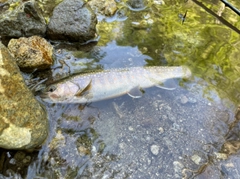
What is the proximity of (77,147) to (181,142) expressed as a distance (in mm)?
1469

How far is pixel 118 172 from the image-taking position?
324 centimetres

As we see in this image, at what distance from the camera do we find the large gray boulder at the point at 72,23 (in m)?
5.05

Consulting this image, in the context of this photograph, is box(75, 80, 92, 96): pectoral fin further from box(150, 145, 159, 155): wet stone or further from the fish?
box(150, 145, 159, 155): wet stone

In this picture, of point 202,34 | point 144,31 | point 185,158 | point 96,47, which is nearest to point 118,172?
point 185,158

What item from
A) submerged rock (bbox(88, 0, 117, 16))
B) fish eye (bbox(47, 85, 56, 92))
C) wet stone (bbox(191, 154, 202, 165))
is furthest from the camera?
submerged rock (bbox(88, 0, 117, 16))

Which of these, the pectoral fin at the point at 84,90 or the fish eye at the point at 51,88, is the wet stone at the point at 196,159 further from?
the fish eye at the point at 51,88

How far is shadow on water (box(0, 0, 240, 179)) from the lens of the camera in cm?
329

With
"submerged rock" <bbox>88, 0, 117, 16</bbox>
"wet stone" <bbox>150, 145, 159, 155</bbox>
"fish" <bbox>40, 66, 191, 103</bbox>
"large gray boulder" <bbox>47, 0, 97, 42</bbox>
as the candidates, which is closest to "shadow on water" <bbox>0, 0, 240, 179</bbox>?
A: "wet stone" <bbox>150, 145, 159, 155</bbox>

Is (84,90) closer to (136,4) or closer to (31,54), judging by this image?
(31,54)

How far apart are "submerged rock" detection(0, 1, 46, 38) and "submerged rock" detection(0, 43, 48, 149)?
215 centimetres

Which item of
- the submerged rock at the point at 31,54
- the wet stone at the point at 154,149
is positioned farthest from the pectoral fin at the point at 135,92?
the submerged rock at the point at 31,54

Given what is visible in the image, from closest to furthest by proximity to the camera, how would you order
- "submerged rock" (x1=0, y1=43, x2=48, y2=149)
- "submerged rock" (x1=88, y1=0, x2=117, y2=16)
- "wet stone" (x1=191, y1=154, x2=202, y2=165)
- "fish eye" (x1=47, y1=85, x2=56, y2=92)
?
"submerged rock" (x1=0, y1=43, x2=48, y2=149) → "wet stone" (x1=191, y1=154, x2=202, y2=165) → "fish eye" (x1=47, y1=85, x2=56, y2=92) → "submerged rock" (x1=88, y1=0, x2=117, y2=16)

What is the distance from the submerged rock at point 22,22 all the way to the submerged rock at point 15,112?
7.05 ft

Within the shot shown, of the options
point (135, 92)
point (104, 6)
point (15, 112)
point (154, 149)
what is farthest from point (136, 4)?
point (15, 112)
